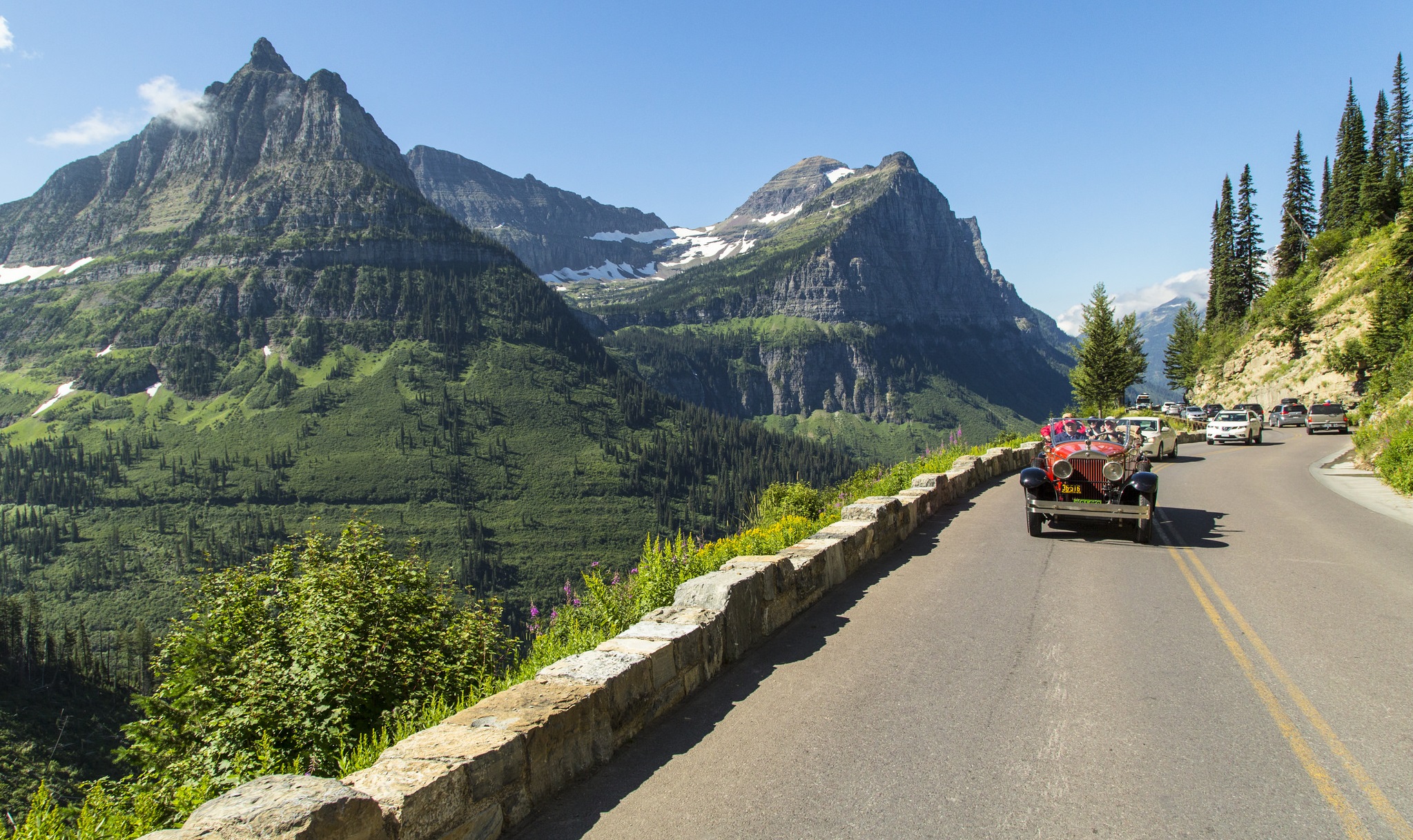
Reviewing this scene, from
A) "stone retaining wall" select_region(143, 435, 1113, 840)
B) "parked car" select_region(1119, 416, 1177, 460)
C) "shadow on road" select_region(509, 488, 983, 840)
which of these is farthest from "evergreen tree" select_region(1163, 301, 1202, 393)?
"stone retaining wall" select_region(143, 435, 1113, 840)

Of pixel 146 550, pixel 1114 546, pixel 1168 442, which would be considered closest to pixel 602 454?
pixel 146 550

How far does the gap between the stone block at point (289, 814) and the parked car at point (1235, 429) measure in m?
41.1

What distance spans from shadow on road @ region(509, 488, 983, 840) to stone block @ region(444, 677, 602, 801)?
0.11m

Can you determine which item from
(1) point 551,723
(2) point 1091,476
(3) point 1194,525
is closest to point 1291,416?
(3) point 1194,525

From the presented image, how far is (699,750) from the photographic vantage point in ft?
16.9

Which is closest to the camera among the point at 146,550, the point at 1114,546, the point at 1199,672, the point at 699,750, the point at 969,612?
the point at 699,750

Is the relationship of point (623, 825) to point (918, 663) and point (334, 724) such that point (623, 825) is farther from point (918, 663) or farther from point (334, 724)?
point (918, 663)

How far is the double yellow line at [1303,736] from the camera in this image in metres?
4.14

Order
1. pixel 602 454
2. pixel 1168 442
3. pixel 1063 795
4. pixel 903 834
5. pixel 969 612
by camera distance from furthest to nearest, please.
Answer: pixel 602 454
pixel 1168 442
pixel 969 612
pixel 1063 795
pixel 903 834

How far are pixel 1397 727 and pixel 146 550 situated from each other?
19256cm

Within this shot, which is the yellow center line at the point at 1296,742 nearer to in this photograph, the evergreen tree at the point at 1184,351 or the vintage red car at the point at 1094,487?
the vintage red car at the point at 1094,487

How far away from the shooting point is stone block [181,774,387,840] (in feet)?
9.84

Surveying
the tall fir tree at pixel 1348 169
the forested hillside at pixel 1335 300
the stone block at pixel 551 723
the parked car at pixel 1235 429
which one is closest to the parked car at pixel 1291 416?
the forested hillside at pixel 1335 300

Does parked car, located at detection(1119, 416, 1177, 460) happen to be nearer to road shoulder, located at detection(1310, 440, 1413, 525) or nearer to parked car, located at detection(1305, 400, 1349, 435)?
road shoulder, located at detection(1310, 440, 1413, 525)
